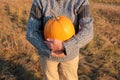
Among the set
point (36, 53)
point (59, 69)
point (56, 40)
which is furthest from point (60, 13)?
point (36, 53)

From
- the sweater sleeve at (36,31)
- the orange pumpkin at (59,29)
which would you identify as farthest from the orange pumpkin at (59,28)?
the sweater sleeve at (36,31)

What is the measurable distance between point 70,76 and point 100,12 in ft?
15.0

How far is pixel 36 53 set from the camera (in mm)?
4906

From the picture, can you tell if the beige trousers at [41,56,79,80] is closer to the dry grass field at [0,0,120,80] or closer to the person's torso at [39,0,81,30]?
the person's torso at [39,0,81,30]

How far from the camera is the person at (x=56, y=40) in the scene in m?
2.75

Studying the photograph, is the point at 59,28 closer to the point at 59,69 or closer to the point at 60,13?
the point at 60,13

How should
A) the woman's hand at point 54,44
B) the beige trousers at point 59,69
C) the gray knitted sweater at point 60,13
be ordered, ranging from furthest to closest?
the beige trousers at point 59,69 → the gray knitted sweater at point 60,13 → the woman's hand at point 54,44

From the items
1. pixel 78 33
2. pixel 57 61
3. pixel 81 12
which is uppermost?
pixel 81 12

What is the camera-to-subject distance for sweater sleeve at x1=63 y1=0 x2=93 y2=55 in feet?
8.98

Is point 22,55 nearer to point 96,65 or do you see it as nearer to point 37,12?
point 96,65

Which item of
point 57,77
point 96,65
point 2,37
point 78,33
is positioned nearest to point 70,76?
point 57,77

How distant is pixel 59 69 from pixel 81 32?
2.17ft

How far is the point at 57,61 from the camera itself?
3.06m

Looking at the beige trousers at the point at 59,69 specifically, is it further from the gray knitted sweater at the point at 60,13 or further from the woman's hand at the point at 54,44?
the woman's hand at the point at 54,44
